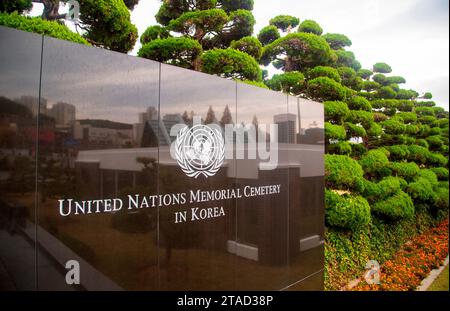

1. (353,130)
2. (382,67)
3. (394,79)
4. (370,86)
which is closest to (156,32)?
(353,130)

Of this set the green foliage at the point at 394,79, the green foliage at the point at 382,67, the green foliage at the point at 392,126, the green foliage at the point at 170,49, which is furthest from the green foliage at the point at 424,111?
the green foliage at the point at 170,49

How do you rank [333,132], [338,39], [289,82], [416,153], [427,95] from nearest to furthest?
[333,132] → [289,82] → [338,39] → [416,153] → [427,95]

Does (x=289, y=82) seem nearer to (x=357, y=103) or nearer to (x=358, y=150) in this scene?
(x=357, y=103)

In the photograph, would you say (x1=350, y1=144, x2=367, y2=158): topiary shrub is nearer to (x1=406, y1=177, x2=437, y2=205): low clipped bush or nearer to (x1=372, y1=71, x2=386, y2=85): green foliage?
(x1=406, y1=177, x2=437, y2=205): low clipped bush

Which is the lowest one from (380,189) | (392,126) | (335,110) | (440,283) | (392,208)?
(440,283)

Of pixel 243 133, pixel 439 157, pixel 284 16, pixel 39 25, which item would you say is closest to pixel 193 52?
pixel 243 133

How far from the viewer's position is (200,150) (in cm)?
365

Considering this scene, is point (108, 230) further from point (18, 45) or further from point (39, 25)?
point (39, 25)

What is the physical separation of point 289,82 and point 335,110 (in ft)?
4.04

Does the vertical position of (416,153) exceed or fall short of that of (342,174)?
it exceeds it

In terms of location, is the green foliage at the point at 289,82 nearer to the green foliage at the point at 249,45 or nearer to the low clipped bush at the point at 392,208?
the green foliage at the point at 249,45

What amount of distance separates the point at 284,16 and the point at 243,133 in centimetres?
588

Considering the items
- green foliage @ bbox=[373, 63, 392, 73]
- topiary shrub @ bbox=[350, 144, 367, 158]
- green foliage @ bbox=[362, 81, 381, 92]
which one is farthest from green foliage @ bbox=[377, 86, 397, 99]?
topiary shrub @ bbox=[350, 144, 367, 158]

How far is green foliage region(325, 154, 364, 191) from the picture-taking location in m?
6.57
